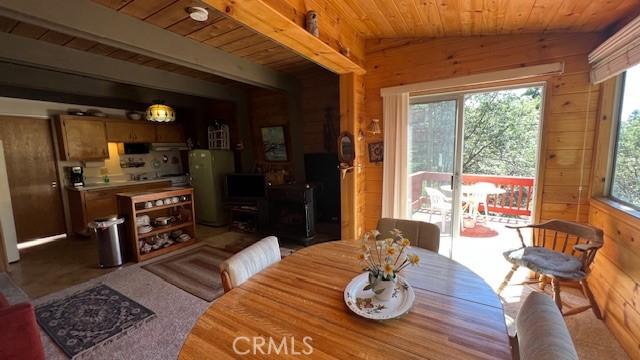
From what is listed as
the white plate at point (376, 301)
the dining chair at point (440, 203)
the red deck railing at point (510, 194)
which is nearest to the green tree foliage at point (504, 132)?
the red deck railing at point (510, 194)

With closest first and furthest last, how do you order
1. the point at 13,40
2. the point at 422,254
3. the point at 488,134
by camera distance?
the point at 422,254 < the point at 13,40 < the point at 488,134

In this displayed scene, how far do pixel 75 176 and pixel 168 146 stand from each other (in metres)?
1.80

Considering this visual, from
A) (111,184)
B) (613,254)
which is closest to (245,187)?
(111,184)

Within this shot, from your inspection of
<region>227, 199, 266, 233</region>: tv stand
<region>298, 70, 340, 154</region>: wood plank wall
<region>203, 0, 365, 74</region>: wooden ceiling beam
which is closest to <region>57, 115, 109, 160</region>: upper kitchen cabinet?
<region>227, 199, 266, 233</region>: tv stand

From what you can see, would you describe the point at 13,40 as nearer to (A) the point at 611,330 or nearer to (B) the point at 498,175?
(A) the point at 611,330

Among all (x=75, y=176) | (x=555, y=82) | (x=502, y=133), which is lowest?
(x=75, y=176)

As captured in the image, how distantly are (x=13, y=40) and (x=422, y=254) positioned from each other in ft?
12.9

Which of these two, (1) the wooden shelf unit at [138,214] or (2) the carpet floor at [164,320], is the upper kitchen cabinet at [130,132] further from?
(2) the carpet floor at [164,320]

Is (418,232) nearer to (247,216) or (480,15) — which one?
(480,15)

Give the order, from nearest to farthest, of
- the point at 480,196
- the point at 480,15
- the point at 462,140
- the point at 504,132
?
1. the point at 480,15
2. the point at 462,140
3. the point at 504,132
4. the point at 480,196

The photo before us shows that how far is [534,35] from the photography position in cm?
236

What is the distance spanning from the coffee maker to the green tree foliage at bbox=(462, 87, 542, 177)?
255 inches

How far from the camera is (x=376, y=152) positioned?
3.30m

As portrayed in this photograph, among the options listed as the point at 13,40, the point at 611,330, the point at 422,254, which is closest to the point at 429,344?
the point at 422,254
